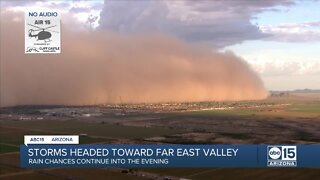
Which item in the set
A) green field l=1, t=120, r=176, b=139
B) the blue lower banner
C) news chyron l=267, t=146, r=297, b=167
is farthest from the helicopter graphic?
news chyron l=267, t=146, r=297, b=167

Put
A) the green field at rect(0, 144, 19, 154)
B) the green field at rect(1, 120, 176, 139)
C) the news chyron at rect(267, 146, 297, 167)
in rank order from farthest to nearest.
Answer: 1. the green field at rect(0, 144, 19, 154)
2. the green field at rect(1, 120, 176, 139)
3. the news chyron at rect(267, 146, 297, 167)

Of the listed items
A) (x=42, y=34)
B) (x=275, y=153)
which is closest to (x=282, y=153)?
(x=275, y=153)

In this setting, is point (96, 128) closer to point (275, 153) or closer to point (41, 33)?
point (41, 33)

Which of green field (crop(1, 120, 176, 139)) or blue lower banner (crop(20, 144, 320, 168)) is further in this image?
green field (crop(1, 120, 176, 139))

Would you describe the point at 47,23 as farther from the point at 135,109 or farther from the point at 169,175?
the point at 135,109

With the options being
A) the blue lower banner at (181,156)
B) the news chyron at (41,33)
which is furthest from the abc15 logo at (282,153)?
the news chyron at (41,33)

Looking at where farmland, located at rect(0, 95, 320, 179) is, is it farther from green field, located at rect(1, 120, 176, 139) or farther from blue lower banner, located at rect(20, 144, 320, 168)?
blue lower banner, located at rect(20, 144, 320, 168)

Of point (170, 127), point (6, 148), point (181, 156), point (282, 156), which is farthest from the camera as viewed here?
point (170, 127)

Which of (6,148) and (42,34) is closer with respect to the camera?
(42,34)
